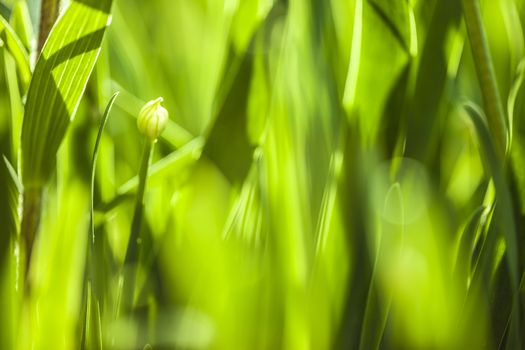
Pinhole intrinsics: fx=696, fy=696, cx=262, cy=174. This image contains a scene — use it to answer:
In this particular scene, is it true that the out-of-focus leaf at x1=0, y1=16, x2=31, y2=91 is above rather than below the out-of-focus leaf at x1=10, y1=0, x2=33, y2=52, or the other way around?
below

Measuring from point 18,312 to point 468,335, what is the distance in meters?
0.29

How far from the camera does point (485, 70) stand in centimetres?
44

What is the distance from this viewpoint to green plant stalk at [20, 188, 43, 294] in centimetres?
43

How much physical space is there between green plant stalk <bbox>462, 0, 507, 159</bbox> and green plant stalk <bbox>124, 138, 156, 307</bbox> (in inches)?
8.2

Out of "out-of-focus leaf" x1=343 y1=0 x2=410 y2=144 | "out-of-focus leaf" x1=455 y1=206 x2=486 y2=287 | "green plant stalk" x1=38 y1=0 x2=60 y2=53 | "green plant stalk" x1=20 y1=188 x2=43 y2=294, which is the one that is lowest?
"out-of-focus leaf" x1=455 y1=206 x2=486 y2=287

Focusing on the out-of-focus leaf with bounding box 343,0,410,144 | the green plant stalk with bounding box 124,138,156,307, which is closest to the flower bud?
the green plant stalk with bounding box 124,138,156,307

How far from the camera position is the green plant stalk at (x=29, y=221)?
43cm

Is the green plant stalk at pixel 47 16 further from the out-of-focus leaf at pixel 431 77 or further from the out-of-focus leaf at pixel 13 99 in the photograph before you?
the out-of-focus leaf at pixel 431 77

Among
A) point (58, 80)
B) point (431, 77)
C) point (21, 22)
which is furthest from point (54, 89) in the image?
point (431, 77)

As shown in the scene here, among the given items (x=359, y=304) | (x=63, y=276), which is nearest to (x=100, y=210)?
(x=63, y=276)

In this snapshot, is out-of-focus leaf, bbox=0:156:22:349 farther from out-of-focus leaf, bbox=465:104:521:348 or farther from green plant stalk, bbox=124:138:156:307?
out-of-focus leaf, bbox=465:104:521:348

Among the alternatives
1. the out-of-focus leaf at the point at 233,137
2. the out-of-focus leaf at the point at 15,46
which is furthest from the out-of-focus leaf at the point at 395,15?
the out-of-focus leaf at the point at 15,46

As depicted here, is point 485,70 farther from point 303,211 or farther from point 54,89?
point 54,89

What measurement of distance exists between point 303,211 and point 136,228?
125 millimetres
